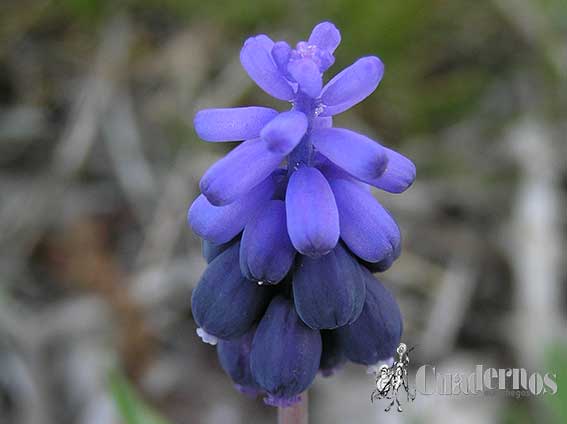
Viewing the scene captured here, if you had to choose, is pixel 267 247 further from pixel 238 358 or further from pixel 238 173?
pixel 238 358

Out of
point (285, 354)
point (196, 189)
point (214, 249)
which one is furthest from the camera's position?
point (196, 189)

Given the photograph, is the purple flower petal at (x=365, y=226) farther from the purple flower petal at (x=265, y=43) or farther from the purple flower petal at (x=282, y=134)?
the purple flower petal at (x=265, y=43)

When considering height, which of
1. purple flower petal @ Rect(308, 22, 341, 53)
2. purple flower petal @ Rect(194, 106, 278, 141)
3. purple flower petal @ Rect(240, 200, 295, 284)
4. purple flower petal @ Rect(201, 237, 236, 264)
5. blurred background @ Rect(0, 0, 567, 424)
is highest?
purple flower petal @ Rect(308, 22, 341, 53)

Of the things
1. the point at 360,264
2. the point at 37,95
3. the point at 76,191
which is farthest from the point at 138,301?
the point at 360,264

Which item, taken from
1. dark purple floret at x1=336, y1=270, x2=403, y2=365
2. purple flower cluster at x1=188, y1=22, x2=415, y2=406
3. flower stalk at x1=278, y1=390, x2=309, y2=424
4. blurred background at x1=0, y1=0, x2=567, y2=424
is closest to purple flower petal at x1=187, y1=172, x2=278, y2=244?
purple flower cluster at x1=188, y1=22, x2=415, y2=406

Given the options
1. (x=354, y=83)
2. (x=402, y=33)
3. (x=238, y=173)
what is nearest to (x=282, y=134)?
(x=238, y=173)

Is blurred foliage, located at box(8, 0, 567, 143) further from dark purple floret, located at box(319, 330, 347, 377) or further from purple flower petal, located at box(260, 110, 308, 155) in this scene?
purple flower petal, located at box(260, 110, 308, 155)
